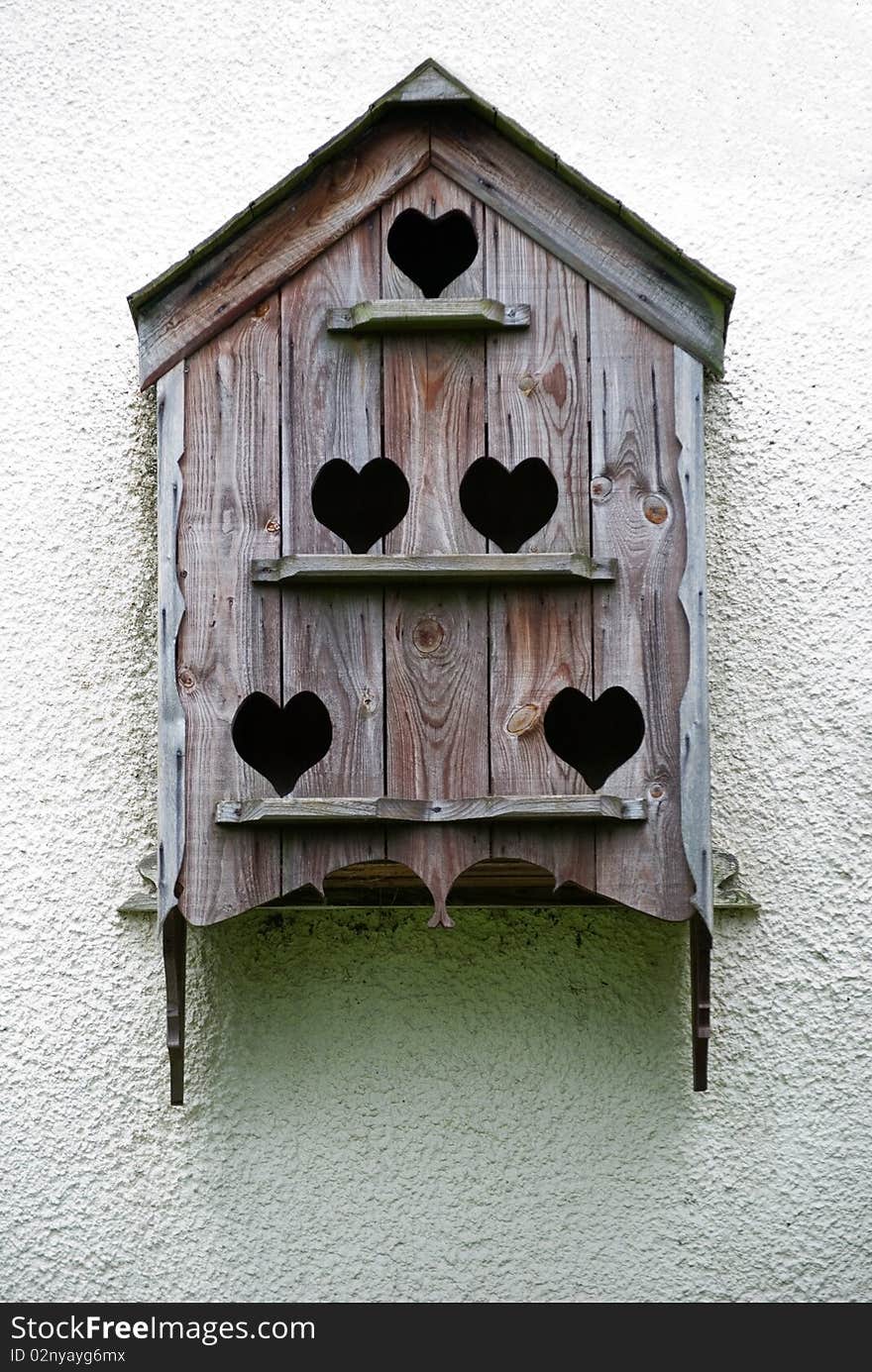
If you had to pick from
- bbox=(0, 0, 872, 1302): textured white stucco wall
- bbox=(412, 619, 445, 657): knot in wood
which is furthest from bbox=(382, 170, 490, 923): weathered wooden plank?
bbox=(0, 0, 872, 1302): textured white stucco wall

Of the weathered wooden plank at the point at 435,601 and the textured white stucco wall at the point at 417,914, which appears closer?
the weathered wooden plank at the point at 435,601

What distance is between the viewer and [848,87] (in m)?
2.91

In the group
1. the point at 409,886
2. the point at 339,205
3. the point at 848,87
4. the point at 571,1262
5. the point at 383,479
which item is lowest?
the point at 571,1262

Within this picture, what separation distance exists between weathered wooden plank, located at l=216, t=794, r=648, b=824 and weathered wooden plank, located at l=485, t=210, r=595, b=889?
0.14ft

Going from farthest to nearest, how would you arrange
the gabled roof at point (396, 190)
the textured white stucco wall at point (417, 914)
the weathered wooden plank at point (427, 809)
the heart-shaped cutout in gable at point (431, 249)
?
the textured white stucco wall at point (417, 914)
the heart-shaped cutout in gable at point (431, 249)
the gabled roof at point (396, 190)
the weathered wooden plank at point (427, 809)

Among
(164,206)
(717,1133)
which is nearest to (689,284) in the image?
(164,206)

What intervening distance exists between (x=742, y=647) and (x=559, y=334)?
74 cm

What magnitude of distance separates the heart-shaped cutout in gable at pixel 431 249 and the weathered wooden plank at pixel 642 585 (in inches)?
12.2

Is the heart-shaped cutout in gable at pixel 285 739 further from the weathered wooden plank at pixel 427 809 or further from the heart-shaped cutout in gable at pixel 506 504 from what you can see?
the heart-shaped cutout in gable at pixel 506 504

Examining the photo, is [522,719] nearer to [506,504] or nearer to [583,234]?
[506,504]

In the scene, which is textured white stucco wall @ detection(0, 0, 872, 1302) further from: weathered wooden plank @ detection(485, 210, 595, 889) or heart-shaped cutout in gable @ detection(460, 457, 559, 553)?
weathered wooden plank @ detection(485, 210, 595, 889)

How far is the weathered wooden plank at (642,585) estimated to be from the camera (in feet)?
7.55

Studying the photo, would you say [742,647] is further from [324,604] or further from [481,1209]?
[481,1209]

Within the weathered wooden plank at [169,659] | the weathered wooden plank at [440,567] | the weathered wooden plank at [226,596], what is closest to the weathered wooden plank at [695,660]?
the weathered wooden plank at [440,567]
